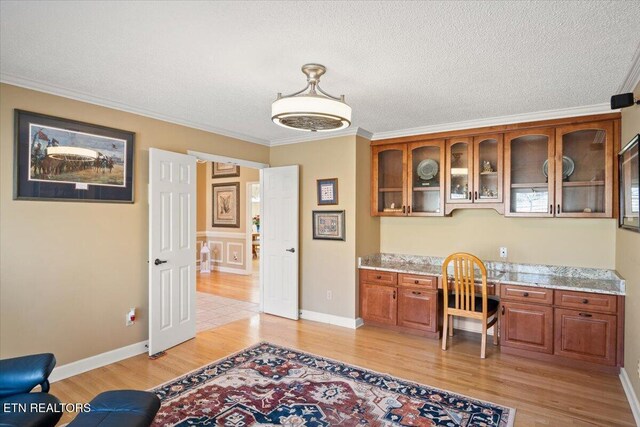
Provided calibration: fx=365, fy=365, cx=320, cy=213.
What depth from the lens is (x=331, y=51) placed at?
7.81 feet

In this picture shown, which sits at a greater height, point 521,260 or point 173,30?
point 173,30

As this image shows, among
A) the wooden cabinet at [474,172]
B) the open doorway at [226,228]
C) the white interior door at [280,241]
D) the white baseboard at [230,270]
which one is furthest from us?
the white baseboard at [230,270]

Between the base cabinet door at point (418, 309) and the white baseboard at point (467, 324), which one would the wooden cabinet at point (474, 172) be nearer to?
the base cabinet door at point (418, 309)

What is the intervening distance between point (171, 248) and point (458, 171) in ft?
11.1

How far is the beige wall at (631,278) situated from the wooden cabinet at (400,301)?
1685mm

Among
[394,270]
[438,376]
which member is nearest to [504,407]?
[438,376]

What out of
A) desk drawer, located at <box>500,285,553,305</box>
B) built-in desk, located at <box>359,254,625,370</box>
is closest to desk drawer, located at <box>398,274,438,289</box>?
built-in desk, located at <box>359,254,625,370</box>

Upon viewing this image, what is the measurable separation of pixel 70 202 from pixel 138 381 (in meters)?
1.68

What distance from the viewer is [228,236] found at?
853cm

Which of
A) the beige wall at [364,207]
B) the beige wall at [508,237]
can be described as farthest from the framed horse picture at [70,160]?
the beige wall at [508,237]

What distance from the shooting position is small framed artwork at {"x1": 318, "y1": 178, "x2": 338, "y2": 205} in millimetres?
4754

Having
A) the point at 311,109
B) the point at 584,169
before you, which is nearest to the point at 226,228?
the point at 311,109

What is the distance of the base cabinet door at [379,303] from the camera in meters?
4.48

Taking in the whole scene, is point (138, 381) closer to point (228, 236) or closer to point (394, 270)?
point (394, 270)
